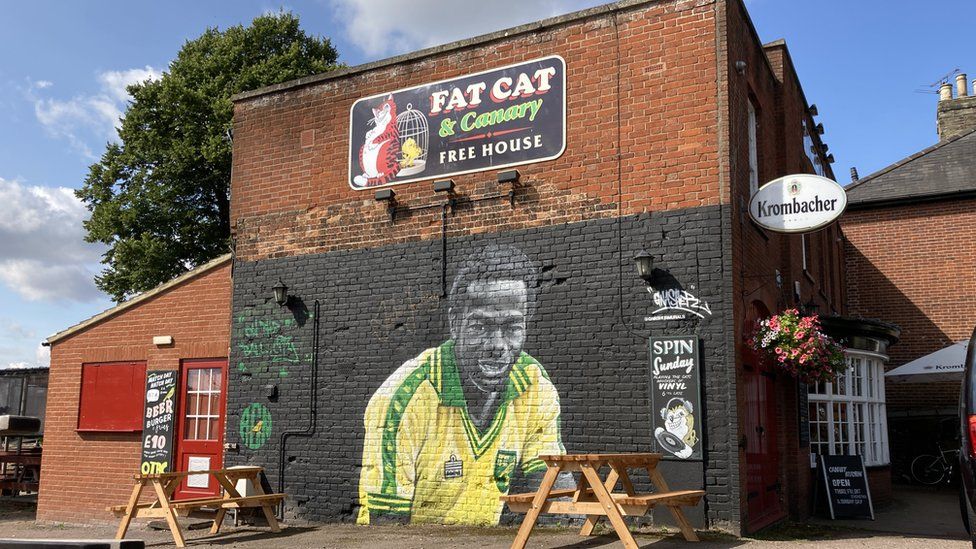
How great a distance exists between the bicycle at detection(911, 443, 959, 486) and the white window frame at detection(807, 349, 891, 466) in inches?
182

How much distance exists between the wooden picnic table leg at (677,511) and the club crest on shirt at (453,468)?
9.29 feet

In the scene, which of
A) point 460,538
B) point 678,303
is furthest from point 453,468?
point 678,303

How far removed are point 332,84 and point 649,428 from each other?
669 centimetres

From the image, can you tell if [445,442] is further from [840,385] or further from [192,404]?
[840,385]

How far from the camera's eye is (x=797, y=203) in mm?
9648

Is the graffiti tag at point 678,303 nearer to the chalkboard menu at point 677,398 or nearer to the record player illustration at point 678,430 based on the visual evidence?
the chalkboard menu at point 677,398

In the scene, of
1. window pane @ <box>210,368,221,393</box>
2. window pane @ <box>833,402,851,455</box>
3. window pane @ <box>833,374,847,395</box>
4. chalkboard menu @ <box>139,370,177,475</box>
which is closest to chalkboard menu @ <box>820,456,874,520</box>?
window pane @ <box>833,402,851,455</box>

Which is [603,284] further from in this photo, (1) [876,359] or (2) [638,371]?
(1) [876,359]

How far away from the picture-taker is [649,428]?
9266 mm

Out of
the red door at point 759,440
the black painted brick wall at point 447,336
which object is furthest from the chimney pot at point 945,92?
the black painted brick wall at point 447,336

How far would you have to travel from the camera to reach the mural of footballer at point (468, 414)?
32.9 ft

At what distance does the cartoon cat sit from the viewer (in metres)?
11.6

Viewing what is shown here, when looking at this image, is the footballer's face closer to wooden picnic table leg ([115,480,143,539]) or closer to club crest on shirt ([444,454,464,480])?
club crest on shirt ([444,454,464,480])

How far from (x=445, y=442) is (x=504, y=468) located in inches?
34.6
